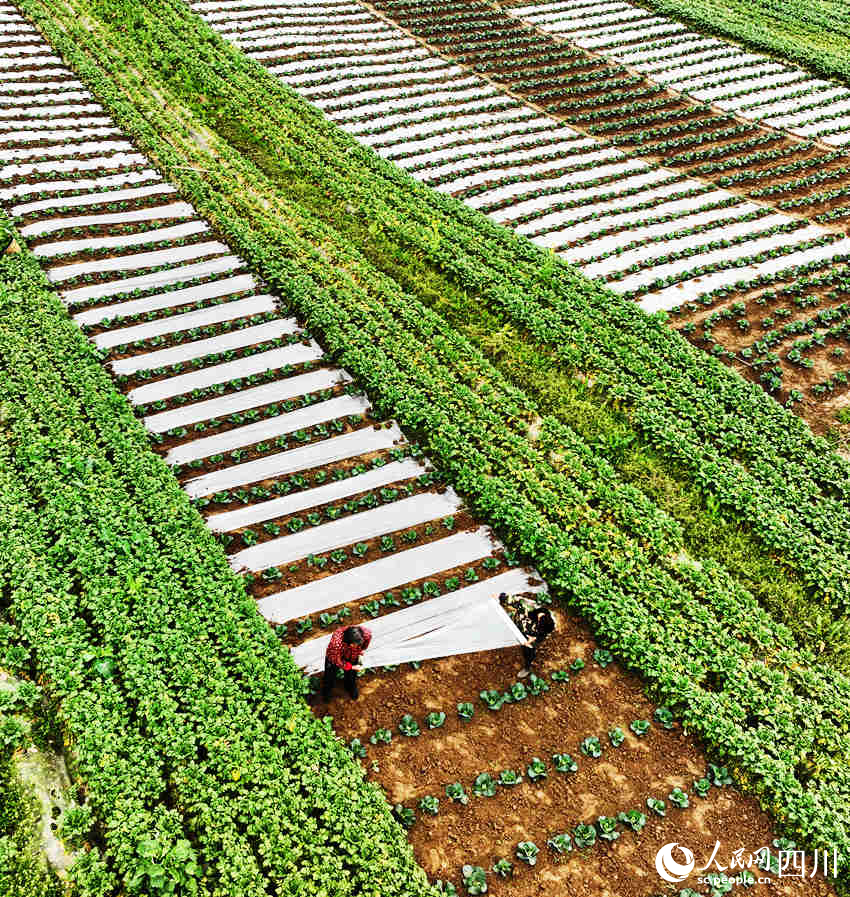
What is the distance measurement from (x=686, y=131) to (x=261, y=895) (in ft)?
74.8

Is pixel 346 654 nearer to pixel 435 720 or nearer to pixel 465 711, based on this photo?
pixel 435 720

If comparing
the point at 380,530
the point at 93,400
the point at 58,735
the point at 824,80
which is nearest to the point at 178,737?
the point at 58,735

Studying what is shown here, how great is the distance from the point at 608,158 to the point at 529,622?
16058mm

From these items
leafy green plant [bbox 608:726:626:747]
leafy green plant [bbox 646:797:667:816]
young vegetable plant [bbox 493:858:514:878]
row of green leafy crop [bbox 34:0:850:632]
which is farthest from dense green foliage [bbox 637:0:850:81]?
young vegetable plant [bbox 493:858:514:878]

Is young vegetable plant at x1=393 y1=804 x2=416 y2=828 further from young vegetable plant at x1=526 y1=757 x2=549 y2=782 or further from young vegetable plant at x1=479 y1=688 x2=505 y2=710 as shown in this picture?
young vegetable plant at x1=479 y1=688 x2=505 y2=710

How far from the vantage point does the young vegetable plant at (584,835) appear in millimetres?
8086

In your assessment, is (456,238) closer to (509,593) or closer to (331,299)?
(331,299)

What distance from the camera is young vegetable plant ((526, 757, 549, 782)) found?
8.55 meters

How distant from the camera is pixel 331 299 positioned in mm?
14648

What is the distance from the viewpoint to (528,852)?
312 inches

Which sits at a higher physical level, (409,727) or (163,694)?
(163,694)

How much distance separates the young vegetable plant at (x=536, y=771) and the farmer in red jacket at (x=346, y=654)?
92.3 inches

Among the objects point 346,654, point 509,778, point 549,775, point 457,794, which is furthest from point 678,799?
point 346,654

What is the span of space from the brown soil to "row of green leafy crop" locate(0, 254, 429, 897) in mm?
645
